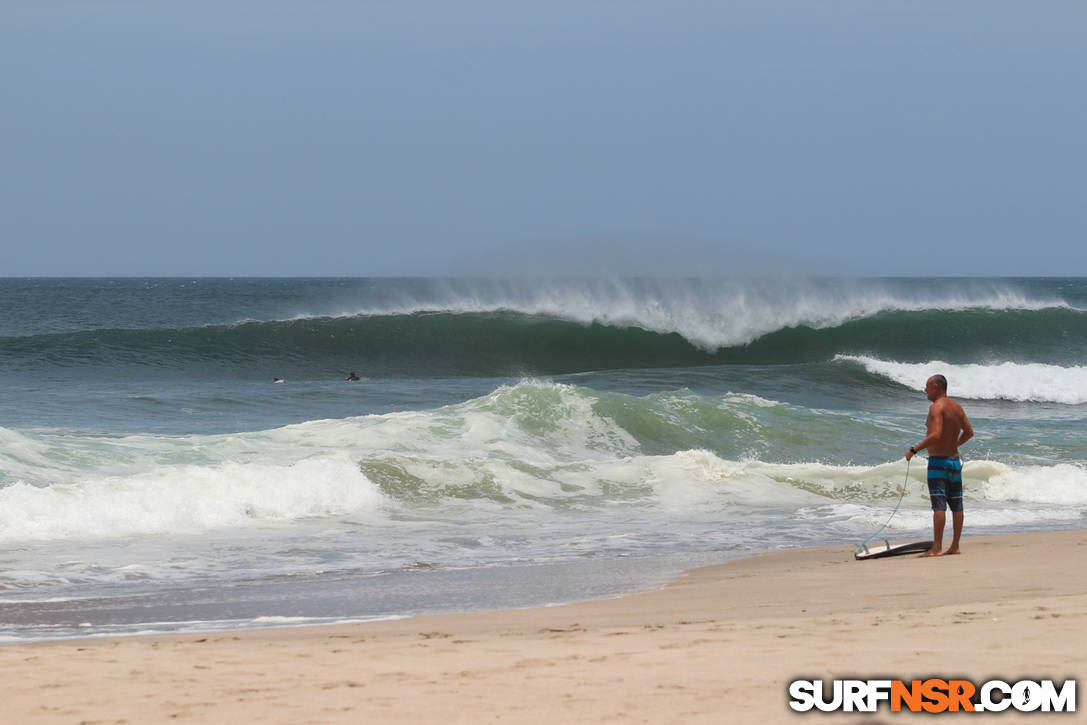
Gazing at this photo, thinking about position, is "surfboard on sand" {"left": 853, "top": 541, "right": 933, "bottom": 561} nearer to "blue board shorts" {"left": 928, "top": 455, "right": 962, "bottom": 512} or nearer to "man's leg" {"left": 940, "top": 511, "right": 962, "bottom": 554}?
"man's leg" {"left": 940, "top": 511, "right": 962, "bottom": 554}

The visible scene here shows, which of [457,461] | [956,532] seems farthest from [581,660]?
[457,461]

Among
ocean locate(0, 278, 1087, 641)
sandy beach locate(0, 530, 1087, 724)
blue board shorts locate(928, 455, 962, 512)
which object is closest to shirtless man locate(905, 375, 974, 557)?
blue board shorts locate(928, 455, 962, 512)

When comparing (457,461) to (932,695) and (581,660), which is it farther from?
(932,695)

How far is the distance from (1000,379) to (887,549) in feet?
57.3

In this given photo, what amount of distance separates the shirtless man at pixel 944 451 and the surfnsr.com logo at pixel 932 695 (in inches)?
163

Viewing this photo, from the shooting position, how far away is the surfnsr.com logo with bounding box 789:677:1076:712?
340 centimetres

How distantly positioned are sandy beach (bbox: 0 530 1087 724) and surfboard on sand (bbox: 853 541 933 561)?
1375 millimetres

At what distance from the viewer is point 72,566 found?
290 inches

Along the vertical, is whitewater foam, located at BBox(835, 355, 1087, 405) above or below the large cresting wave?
below

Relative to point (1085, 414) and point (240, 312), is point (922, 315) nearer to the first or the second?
point (1085, 414)

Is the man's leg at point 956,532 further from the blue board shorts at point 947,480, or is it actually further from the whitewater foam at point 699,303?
the whitewater foam at point 699,303

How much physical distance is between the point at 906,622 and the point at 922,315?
29.2m

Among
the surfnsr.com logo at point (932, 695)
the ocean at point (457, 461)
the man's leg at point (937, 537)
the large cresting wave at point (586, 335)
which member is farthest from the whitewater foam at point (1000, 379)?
the surfnsr.com logo at point (932, 695)

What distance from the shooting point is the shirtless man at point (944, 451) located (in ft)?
25.3
